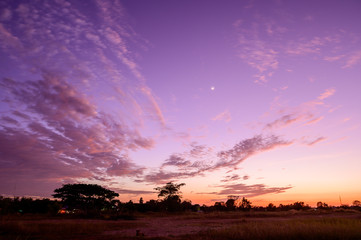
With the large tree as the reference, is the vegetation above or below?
below

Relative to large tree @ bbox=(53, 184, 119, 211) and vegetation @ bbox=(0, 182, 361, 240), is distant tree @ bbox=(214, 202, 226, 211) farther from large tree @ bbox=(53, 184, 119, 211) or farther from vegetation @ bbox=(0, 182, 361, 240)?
large tree @ bbox=(53, 184, 119, 211)

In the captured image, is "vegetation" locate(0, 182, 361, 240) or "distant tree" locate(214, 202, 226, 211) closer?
"vegetation" locate(0, 182, 361, 240)

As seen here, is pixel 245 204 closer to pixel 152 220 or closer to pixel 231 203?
pixel 231 203

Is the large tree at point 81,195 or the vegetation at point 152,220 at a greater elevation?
the large tree at point 81,195

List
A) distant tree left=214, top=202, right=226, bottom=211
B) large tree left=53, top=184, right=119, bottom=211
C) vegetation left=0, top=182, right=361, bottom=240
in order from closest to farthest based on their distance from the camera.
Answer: vegetation left=0, top=182, right=361, bottom=240
large tree left=53, top=184, right=119, bottom=211
distant tree left=214, top=202, right=226, bottom=211

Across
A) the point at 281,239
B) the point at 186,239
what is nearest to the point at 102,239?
the point at 186,239

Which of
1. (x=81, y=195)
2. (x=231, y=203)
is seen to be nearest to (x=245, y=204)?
(x=231, y=203)

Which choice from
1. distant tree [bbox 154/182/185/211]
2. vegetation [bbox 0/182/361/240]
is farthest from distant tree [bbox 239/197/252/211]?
distant tree [bbox 154/182/185/211]

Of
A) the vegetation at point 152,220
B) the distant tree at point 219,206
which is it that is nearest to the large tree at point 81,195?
the vegetation at point 152,220

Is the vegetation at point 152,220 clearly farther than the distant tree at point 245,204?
No

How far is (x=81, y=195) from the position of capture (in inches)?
2355

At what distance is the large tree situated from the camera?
58812 mm

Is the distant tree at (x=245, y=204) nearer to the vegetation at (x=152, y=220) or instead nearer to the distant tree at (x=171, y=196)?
the vegetation at (x=152, y=220)

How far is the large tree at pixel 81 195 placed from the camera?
5881 cm
